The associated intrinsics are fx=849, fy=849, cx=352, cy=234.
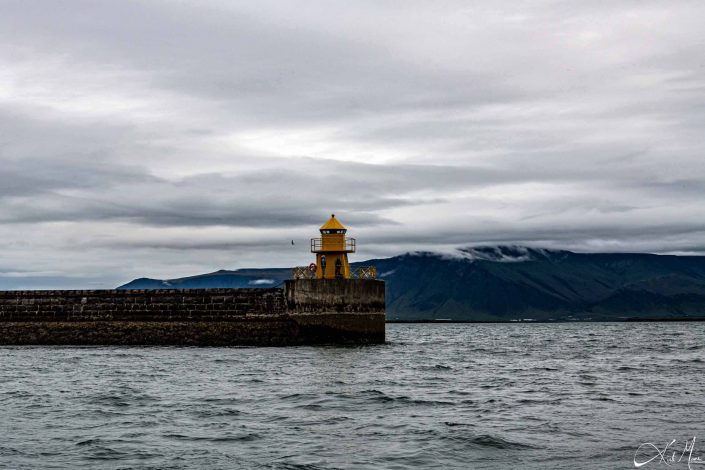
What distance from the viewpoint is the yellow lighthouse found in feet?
154

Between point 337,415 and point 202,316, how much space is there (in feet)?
93.7

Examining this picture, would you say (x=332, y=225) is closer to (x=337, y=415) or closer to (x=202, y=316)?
(x=202, y=316)

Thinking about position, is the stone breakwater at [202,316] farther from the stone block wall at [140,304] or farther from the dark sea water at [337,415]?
the dark sea water at [337,415]

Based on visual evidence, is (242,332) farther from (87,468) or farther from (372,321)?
(87,468)

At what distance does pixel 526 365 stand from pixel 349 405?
1721 centimetres

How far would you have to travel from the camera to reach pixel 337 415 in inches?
762

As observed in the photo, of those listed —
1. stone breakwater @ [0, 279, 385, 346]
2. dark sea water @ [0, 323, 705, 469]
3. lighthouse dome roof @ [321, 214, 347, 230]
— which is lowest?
dark sea water @ [0, 323, 705, 469]

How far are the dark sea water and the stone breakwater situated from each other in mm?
10251

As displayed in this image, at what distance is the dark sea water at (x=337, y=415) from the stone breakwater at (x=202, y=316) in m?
10.3

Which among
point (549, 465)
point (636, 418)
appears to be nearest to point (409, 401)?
point (636, 418)

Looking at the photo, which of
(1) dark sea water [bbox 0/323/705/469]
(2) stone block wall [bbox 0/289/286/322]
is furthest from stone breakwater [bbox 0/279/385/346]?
(1) dark sea water [bbox 0/323/705/469]

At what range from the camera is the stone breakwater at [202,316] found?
4459 centimetres

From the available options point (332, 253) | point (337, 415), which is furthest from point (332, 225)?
point (337, 415)

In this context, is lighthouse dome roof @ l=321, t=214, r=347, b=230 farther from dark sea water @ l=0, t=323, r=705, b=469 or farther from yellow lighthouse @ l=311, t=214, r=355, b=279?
dark sea water @ l=0, t=323, r=705, b=469
